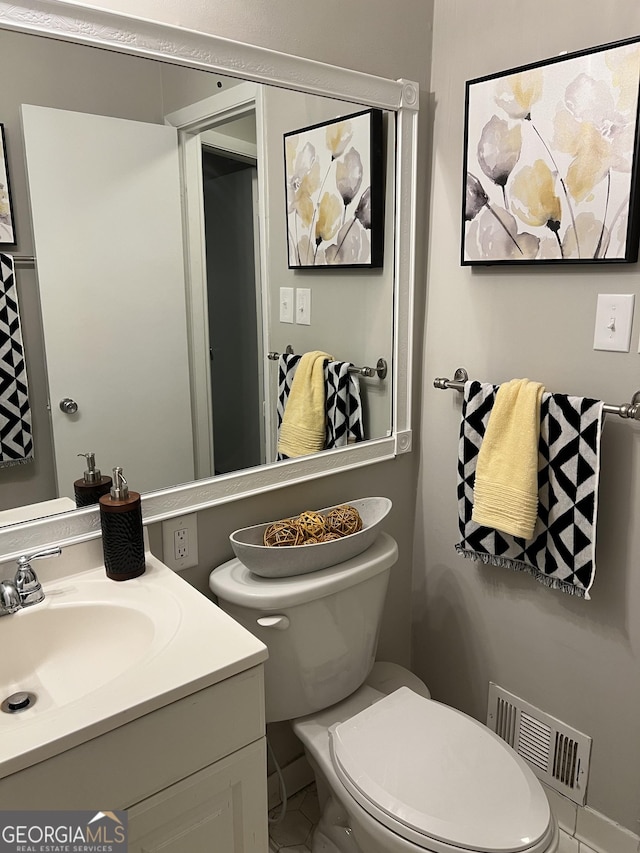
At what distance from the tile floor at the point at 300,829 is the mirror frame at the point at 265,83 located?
89 centimetres

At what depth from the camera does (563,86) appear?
143 centimetres

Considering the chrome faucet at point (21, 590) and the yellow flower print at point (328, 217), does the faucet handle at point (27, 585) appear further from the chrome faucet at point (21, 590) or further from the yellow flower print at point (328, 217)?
the yellow flower print at point (328, 217)

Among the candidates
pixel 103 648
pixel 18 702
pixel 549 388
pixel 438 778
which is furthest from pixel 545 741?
pixel 18 702

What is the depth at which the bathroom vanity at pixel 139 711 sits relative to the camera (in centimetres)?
91

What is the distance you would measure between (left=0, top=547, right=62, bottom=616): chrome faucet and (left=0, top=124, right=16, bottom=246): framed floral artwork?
0.57 meters

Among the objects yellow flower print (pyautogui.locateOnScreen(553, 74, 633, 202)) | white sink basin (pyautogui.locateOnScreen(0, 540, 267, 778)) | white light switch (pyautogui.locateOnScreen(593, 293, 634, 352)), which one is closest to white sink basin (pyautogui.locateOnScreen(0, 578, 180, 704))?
white sink basin (pyautogui.locateOnScreen(0, 540, 267, 778))

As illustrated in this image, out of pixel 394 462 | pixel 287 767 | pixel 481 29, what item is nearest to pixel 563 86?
pixel 481 29

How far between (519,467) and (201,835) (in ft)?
3.19

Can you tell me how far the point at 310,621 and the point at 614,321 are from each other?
92 cm

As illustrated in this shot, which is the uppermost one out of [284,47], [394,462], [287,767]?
[284,47]

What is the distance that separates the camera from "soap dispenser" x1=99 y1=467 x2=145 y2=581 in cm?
128

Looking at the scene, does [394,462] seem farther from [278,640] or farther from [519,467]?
[278,640]

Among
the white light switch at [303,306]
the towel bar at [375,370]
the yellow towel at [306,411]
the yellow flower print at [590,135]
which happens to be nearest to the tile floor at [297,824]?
the yellow towel at [306,411]

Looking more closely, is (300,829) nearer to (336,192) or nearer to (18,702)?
(18,702)
